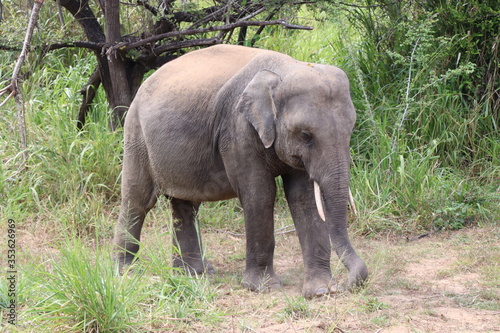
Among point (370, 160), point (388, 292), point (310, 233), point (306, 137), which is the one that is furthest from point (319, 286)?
point (370, 160)

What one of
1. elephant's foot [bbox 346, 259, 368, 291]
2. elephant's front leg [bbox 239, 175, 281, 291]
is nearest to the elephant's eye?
elephant's front leg [bbox 239, 175, 281, 291]

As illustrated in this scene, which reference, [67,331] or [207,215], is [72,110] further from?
[67,331]

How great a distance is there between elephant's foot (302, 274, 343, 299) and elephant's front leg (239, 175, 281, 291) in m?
0.29

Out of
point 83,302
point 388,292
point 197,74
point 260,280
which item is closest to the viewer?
point 83,302

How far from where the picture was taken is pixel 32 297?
4.47m

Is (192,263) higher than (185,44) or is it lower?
lower

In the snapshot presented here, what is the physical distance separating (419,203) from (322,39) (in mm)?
4452

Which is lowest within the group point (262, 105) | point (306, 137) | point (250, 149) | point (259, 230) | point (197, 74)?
point (259, 230)

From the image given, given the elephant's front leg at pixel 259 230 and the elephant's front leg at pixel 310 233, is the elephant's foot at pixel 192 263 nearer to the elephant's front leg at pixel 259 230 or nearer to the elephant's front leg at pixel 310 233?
the elephant's front leg at pixel 259 230

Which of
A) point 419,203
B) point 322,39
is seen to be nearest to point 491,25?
point 419,203

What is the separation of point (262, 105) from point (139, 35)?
3111 millimetres

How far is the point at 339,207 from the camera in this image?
4883 millimetres

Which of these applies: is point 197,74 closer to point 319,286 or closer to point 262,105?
point 262,105

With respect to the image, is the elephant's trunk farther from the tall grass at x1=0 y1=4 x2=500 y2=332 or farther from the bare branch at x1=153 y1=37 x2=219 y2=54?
the bare branch at x1=153 y1=37 x2=219 y2=54
